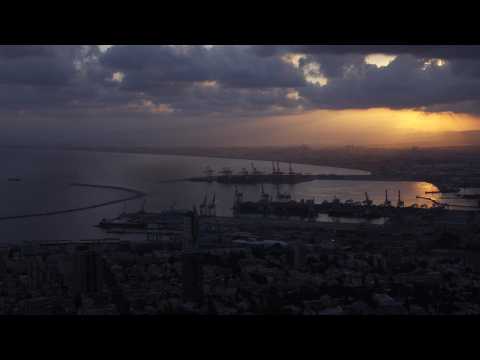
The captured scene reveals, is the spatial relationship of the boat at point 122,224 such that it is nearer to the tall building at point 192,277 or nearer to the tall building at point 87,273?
the tall building at point 192,277

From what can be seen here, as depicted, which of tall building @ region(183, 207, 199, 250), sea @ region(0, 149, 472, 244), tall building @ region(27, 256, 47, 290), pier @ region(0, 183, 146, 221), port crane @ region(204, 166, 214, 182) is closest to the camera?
tall building @ region(27, 256, 47, 290)

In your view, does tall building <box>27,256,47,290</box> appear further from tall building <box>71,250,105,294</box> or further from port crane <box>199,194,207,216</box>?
port crane <box>199,194,207,216</box>

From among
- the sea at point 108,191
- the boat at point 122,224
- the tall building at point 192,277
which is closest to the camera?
the tall building at point 192,277

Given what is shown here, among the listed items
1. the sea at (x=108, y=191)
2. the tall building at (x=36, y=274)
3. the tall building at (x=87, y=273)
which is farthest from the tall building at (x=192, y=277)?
the sea at (x=108, y=191)

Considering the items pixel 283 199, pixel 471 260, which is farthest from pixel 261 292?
pixel 283 199

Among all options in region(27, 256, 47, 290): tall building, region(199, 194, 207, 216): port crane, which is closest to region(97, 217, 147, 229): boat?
region(199, 194, 207, 216): port crane

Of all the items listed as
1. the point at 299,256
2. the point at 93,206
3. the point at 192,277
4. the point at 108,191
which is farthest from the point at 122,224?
the point at 108,191
